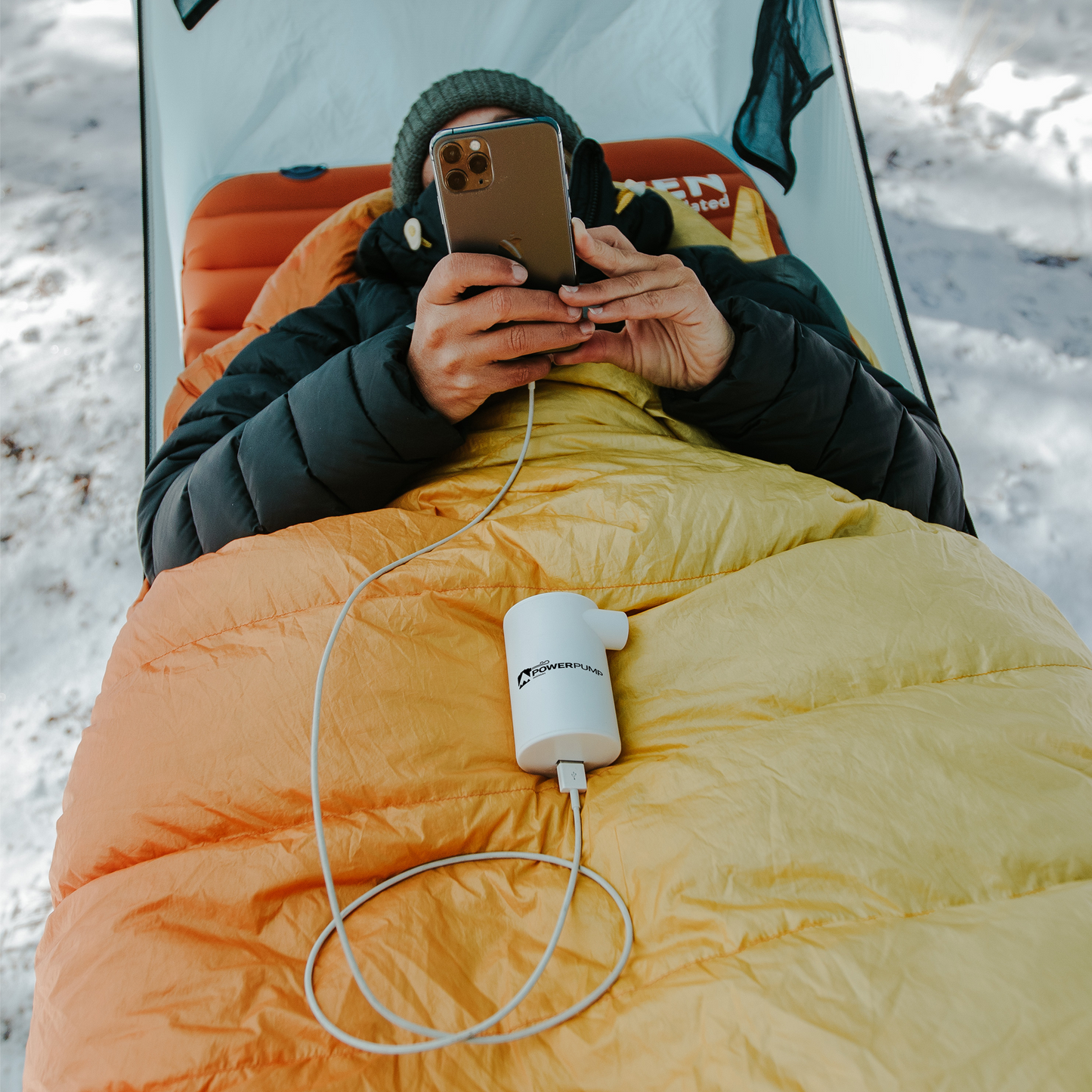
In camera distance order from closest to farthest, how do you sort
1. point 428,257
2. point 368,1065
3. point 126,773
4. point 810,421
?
point 368,1065, point 126,773, point 810,421, point 428,257

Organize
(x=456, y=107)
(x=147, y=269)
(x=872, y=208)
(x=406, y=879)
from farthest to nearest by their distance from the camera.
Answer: (x=147, y=269)
(x=872, y=208)
(x=456, y=107)
(x=406, y=879)

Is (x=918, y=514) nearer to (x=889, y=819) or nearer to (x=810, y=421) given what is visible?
(x=810, y=421)

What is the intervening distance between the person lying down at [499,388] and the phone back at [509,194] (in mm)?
19

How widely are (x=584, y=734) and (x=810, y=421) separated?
16.0 inches

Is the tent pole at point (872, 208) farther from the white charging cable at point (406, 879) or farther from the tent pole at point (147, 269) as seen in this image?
the tent pole at point (147, 269)

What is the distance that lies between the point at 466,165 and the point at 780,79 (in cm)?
108

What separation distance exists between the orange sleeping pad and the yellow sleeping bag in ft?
2.64

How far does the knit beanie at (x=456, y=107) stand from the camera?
0.96 meters

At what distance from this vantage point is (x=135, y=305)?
5.15ft

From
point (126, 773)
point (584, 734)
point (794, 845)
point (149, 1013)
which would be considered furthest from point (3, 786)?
point (794, 845)

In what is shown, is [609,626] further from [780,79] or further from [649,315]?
[780,79]

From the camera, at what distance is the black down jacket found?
68cm

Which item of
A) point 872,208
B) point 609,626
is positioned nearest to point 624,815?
point 609,626

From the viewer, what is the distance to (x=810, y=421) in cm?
74
